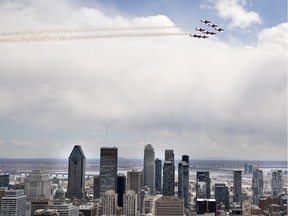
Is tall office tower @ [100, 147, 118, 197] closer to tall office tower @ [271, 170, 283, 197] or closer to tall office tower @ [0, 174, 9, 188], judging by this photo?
tall office tower @ [0, 174, 9, 188]

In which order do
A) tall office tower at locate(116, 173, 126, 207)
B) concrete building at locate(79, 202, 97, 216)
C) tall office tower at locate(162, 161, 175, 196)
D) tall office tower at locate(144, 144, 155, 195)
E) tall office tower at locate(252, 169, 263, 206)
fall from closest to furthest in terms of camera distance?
concrete building at locate(79, 202, 97, 216)
tall office tower at locate(252, 169, 263, 206)
tall office tower at locate(116, 173, 126, 207)
tall office tower at locate(162, 161, 175, 196)
tall office tower at locate(144, 144, 155, 195)

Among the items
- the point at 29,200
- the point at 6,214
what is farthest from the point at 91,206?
the point at 6,214

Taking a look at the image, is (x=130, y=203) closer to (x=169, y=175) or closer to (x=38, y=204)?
(x=38, y=204)

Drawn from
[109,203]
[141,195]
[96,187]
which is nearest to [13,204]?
[109,203]

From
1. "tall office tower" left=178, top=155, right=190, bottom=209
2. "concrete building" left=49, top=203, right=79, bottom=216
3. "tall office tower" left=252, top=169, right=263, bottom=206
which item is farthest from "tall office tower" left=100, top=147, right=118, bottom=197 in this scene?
"tall office tower" left=252, top=169, right=263, bottom=206

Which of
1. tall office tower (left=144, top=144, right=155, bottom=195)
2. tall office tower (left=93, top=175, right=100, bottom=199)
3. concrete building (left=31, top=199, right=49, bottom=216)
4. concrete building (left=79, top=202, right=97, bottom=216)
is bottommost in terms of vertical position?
concrete building (left=79, top=202, right=97, bottom=216)

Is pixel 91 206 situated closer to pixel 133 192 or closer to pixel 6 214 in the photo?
pixel 133 192

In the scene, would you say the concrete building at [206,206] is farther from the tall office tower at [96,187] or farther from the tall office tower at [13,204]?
the tall office tower at [13,204]
